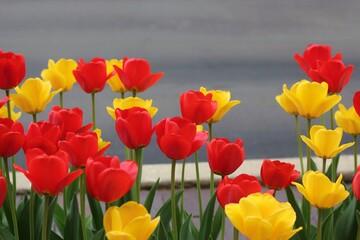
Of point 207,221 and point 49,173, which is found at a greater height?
point 49,173

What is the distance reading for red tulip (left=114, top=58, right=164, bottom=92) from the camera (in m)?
2.18

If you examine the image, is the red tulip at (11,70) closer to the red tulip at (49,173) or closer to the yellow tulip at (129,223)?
the red tulip at (49,173)

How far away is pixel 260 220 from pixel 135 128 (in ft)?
1.46

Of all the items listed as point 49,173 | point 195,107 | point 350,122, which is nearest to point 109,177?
point 49,173

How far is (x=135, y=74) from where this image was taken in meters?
2.19

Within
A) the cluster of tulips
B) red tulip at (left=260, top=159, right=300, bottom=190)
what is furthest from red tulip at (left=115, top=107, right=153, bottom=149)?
red tulip at (left=260, top=159, right=300, bottom=190)

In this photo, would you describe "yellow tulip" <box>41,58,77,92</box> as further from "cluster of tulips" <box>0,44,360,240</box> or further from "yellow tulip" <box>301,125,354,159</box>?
"yellow tulip" <box>301,125,354,159</box>

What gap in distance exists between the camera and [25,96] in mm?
2139

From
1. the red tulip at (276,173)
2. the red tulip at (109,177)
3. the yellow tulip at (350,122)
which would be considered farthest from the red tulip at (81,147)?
the yellow tulip at (350,122)

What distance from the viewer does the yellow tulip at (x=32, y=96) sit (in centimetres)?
213

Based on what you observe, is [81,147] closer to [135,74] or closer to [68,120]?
[68,120]

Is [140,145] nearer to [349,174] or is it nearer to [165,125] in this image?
[165,125]

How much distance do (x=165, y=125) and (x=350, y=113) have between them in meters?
0.82

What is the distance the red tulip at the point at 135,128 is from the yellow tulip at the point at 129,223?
0.98 ft
